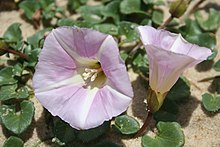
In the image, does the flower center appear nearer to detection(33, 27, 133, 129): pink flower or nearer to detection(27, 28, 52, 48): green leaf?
detection(33, 27, 133, 129): pink flower

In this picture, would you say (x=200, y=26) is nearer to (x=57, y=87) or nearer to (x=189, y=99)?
(x=189, y=99)

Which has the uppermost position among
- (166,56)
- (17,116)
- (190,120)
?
(166,56)

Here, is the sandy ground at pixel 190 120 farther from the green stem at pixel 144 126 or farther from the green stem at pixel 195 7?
the green stem at pixel 195 7

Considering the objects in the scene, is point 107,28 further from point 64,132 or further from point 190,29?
point 64,132

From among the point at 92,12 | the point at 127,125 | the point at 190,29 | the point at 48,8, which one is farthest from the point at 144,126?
the point at 48,8

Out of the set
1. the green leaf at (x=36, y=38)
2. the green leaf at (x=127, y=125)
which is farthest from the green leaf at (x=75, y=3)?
the green leaf at (x=127, y=125)
